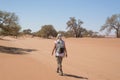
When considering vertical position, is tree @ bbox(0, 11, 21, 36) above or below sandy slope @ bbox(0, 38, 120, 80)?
above

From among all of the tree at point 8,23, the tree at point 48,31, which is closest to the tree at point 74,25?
the tree at point 48,31

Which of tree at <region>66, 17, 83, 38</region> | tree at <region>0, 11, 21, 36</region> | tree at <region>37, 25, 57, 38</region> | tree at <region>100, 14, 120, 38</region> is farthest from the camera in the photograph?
tree at <region>37, 25, 57, 38</region>

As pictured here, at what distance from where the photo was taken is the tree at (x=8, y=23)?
35.4 metres

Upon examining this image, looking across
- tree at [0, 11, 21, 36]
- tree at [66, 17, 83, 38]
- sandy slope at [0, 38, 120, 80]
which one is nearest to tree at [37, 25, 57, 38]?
tree at [66, 17, 83, 38]

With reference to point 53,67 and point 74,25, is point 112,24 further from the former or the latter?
point 53,67

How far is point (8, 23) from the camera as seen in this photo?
118 feet

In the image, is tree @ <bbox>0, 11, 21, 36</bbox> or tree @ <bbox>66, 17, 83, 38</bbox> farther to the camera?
tree @ <bbox>66, 17, 83, 38</bbox>

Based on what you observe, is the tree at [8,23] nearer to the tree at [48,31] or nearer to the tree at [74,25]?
the tree at [74,25]

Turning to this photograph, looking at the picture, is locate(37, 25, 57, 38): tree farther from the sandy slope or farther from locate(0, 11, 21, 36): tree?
the sandy slope

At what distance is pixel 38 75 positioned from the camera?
430 inches

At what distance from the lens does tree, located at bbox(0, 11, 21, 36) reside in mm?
35406

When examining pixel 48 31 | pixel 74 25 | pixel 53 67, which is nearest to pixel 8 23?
pixel 53 67

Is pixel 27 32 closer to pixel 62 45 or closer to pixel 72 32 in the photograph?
pixel 72 32

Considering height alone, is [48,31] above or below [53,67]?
above
